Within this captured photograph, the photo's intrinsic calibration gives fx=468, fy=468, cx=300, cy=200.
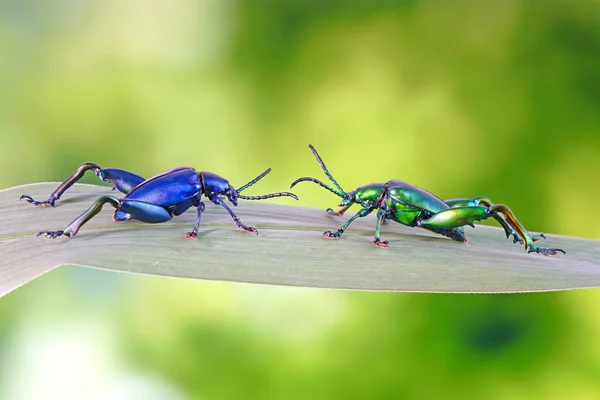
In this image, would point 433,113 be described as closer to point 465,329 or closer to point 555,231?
point 555,231

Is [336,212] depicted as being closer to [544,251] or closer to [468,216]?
[468,216]

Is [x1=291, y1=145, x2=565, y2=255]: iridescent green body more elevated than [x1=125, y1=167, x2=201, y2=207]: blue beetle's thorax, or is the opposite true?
[x1=125, y1=167, x2=201, y2=207]: blue beetle's thorax

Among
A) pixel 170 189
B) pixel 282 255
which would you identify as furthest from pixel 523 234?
pixel 170 189

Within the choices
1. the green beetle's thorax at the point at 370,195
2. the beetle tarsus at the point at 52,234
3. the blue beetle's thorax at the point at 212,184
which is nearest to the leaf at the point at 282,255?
the beetle tarsus at the point at 52,234

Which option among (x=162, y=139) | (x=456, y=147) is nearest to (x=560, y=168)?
(x=456, y=147)

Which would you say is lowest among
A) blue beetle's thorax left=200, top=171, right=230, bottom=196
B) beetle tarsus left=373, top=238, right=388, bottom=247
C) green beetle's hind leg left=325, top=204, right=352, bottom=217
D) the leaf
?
green beetle's hind leg left=325, top=204, right=352, bottom=217

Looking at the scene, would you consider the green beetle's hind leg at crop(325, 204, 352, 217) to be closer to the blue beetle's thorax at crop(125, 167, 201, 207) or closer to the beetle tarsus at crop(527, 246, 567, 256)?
the blue beetle's thorax at crop(125, 167, 201, 207)

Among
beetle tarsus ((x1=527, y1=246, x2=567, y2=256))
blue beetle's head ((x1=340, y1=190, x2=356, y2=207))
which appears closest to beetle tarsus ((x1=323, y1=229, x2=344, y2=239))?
blue beetle's head ((x1=340, y1=190, x2=356, y2=207))

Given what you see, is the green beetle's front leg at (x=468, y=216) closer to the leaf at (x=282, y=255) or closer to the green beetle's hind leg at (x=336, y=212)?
the leaf at (x=282, y=255)
